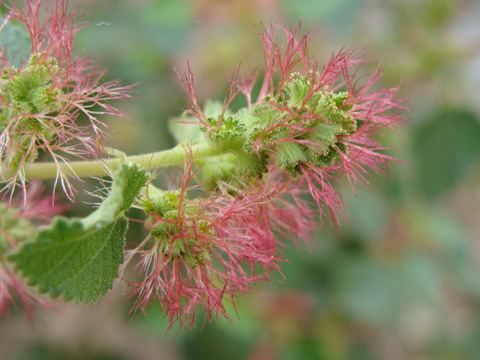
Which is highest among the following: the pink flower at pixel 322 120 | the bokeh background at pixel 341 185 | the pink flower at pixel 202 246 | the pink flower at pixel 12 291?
the bokeh background at pixel 341 185

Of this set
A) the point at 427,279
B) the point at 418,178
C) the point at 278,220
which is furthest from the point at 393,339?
the point at 278,220

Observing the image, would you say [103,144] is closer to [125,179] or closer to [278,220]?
[125,179]

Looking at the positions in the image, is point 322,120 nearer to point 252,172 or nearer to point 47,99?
point 252,172

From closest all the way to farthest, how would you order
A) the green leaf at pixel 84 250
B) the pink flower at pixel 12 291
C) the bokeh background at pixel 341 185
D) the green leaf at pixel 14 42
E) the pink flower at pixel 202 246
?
the green leaf at pixel 84 250 → the pink flower at pixel 12 291 → the pink flower at pixel 202 246 → the green leaf at pixel 14 42 → the bokeh background at pixel 341 185

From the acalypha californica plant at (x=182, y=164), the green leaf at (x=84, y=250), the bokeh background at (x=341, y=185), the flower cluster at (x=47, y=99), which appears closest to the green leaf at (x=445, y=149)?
the bokeh background at (x=341, y=185)

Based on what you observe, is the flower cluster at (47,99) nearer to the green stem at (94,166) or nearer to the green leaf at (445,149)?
the green stem at (94,166)

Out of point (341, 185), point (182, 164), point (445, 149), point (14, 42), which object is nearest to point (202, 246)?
point (182, 164)
